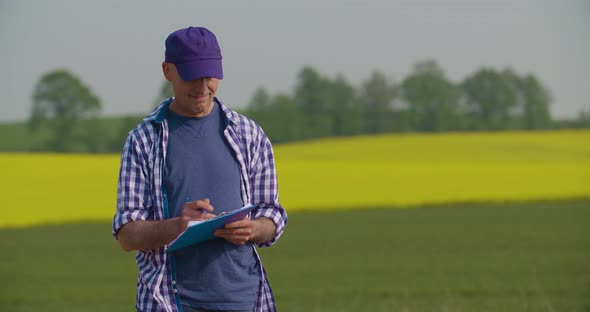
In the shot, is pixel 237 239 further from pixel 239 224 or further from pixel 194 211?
pixel 194 211

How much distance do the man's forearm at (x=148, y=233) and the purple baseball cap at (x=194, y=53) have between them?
50 centimetres

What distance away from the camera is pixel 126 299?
9.64 meters

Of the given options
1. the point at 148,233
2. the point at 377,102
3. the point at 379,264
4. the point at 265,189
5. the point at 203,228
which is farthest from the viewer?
the point at 377,102

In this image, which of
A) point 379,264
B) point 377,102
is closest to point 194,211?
point 379,264

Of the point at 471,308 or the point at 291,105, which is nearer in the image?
the point at 471,308

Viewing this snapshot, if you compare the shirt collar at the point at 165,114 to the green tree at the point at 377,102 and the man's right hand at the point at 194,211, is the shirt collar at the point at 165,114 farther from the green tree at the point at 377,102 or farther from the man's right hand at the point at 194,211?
the green tree at the point at 377,102

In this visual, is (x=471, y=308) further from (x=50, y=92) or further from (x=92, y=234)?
(x=50, y=92)

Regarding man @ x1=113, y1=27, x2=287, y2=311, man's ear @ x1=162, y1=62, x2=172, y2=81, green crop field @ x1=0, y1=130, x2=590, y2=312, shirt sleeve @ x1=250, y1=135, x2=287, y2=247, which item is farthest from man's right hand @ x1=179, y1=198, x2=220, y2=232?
green crop field @ x1=0, y1=130, x2=590, y2=312

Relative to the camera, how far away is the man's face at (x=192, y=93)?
3.38 meters

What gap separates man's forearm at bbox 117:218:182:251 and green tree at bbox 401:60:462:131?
3675 cm

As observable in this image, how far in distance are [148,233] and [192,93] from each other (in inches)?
19.6

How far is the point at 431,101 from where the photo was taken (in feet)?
131

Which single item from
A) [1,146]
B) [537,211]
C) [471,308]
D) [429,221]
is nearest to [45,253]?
[429,221]

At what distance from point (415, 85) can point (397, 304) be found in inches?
1256
